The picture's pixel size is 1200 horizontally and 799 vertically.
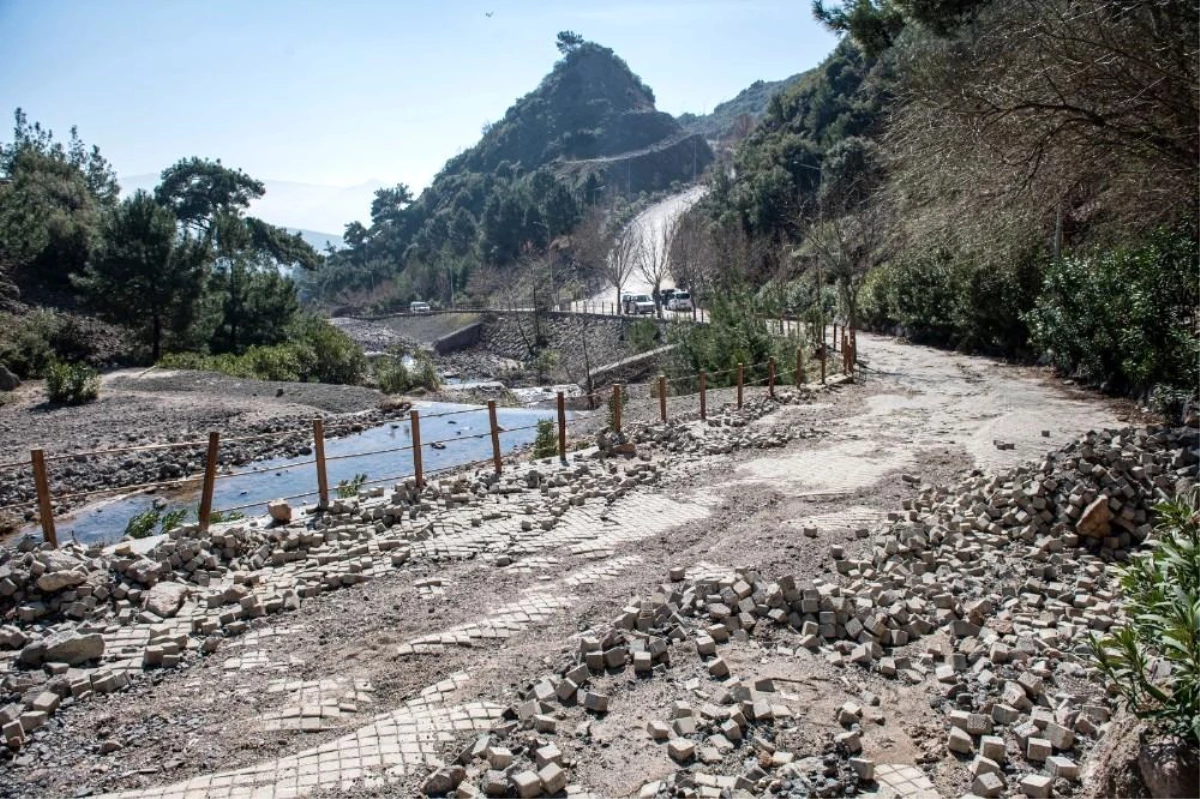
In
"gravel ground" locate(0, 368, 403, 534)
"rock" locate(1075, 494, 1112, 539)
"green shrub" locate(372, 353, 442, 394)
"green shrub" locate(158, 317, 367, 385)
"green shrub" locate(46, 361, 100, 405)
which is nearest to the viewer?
"rock" locate(1075, 494, 1112, 539)

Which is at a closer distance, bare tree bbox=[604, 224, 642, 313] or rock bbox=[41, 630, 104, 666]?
rock bbox=[41, 630, 104, 666]

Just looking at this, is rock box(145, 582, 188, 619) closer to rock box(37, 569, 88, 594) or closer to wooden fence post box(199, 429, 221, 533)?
rock box(37, 569, 88, 594)

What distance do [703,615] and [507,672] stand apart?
4.93 ft

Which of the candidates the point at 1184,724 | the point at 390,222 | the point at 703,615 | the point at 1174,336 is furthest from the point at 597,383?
the point at 390,222

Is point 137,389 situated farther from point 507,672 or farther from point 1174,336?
point 1174,336

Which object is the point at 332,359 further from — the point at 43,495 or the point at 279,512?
the point at 43,495

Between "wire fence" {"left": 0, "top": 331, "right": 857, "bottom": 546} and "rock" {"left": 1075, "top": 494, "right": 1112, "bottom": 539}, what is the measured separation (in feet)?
21.1

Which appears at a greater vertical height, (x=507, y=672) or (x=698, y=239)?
(x=698, y=239)

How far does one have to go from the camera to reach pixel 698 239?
49.0 metres

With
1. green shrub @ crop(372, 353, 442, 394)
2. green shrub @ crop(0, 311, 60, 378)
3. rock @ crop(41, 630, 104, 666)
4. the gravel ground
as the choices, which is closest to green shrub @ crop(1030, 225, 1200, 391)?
rock @ crop(41, 630, 104, 666)

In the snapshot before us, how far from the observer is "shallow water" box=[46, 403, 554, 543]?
14.0m

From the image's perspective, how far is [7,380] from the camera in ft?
82.3

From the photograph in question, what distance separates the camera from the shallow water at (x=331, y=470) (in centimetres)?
1396

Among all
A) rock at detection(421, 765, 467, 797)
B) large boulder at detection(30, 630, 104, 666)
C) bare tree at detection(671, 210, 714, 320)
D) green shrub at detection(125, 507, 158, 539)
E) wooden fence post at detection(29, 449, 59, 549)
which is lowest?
green shrub at detection(125, 507, 158, 539)
